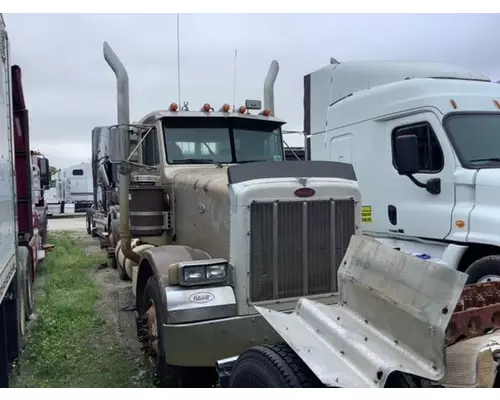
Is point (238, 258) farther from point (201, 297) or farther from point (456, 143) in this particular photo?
point (456, 143)

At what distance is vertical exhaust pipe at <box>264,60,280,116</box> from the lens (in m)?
6.31

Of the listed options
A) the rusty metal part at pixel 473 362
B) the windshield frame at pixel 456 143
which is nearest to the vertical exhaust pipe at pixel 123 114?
the windshield frame at pixel 456 143

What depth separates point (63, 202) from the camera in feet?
95.1

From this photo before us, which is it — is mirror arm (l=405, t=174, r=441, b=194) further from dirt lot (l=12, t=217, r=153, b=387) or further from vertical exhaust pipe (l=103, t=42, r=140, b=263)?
dirt lot (l=12, t=217, r=153, b=387)

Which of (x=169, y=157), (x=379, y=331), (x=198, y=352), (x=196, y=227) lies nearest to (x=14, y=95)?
(x=169, y=157)

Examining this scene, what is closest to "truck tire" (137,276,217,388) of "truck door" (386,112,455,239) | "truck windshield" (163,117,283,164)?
"truck windshield" (163,117,283,164)

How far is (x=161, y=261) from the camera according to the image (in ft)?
13.5

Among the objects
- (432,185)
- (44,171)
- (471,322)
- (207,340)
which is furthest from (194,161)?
(44,171)

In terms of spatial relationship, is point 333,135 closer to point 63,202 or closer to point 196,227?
point 196,227

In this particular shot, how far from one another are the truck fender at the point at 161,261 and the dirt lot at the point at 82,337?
0.62m

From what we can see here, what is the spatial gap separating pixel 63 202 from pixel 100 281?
2218 centimetres

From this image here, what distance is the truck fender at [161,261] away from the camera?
3.92 m

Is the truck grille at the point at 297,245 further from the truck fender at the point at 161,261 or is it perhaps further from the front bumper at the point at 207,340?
the truck fender at the point at 161,261

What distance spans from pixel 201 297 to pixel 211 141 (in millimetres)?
2196
